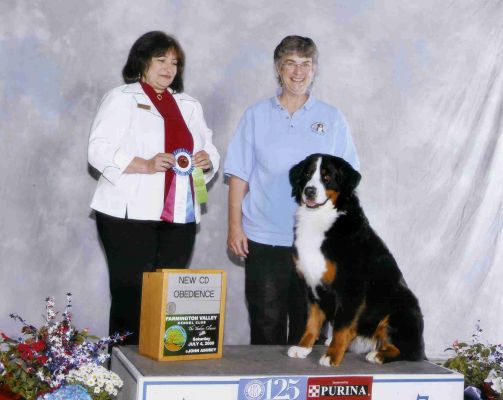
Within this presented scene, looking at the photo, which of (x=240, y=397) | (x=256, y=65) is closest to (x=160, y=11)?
(x=256, y=65)

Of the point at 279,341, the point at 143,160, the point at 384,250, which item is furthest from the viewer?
the point at 279,341

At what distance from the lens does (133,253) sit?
2.91 metres

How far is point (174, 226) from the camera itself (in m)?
2.94

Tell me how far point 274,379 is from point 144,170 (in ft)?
3.34

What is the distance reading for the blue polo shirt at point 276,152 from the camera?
2.96 m

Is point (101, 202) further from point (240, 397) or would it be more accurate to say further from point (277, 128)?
point (240, 397)

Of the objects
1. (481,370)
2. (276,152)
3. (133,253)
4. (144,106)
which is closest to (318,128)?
(276,152)

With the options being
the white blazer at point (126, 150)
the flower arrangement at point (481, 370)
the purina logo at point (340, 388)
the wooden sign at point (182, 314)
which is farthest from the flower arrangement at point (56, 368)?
the flower arrangement at point (481, 370)

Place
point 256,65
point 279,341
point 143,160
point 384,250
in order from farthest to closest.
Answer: point 256,65 < point 279,341 < point 143,160 < point 384,250

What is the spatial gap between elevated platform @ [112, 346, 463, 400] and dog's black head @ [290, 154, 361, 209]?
581mm

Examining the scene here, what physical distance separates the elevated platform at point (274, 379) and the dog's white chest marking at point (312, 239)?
314 mm

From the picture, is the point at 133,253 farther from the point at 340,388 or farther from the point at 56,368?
the point at 340,388

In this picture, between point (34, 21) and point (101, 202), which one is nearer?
point (101, 202)

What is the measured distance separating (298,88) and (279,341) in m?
1.06
